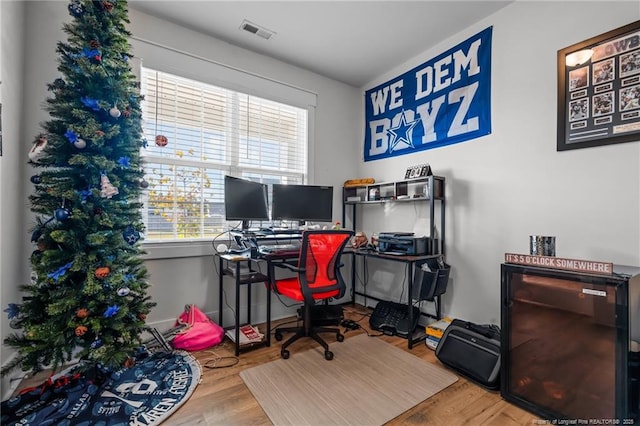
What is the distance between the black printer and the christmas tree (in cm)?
205

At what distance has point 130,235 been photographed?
184cm

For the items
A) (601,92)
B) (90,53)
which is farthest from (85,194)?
(601,92)

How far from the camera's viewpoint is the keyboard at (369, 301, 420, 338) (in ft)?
8.34

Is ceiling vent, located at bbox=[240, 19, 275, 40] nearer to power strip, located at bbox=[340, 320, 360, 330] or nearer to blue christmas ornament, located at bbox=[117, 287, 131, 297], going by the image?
blue christmas ornament, located at bbox=[117, 287, 131, 297]

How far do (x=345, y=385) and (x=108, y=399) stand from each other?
1400mm

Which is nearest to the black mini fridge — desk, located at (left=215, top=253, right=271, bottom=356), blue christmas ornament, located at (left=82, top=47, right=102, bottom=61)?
desk, located at (left=215, top=253, right=271, bottom=356)

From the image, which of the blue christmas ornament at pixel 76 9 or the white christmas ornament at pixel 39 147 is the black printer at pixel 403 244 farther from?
the blue christmas ornament at pixel 76 9

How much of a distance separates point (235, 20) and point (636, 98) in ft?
9.65

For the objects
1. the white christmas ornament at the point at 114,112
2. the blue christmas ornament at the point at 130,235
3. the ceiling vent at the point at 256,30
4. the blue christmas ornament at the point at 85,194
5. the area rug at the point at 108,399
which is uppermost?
the ceiling vent at the point at 256,30

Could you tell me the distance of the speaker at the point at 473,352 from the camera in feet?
5.72

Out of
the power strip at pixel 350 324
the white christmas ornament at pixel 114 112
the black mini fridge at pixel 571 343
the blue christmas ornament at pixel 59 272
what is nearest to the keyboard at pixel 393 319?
the power strip at pixel 350 324

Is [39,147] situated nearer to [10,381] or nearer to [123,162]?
[123,162]

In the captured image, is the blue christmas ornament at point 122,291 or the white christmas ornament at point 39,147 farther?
the blue christmas ornament at point 122,291

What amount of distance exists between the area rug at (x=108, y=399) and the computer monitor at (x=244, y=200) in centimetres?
125
